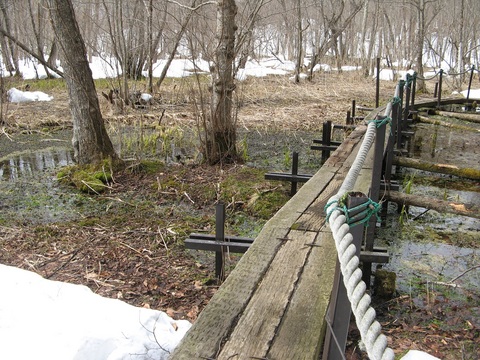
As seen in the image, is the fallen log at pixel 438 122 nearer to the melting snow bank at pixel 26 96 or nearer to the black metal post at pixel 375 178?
the black metal post at pixel 375 178

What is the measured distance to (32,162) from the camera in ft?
27.0

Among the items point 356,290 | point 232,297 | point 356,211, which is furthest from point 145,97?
point 356,290

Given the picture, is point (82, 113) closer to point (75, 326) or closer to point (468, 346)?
point (75, 326)

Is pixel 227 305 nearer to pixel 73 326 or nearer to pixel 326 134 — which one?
pixel 73 326

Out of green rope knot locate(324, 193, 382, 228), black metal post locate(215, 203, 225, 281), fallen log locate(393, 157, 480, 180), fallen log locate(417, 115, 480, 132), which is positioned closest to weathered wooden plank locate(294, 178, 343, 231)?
black metal post locate(215, 203, 225, 281)

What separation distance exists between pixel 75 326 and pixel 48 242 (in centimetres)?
230

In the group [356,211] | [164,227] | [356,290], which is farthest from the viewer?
[164,227]

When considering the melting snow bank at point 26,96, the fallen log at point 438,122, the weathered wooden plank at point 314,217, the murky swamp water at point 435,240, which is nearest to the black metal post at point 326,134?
the murky swamp water at point 435,240

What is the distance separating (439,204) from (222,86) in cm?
368

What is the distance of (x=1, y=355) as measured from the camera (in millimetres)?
2486

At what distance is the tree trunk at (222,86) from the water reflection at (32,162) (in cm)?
293

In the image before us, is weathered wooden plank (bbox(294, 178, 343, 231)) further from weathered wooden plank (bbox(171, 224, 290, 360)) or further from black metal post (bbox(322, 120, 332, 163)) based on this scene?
black metal post (bbox(322, 120, 332, 163))

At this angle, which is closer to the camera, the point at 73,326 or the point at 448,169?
the point at 73,326

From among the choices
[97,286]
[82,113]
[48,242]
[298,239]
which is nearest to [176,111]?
[82,113]
